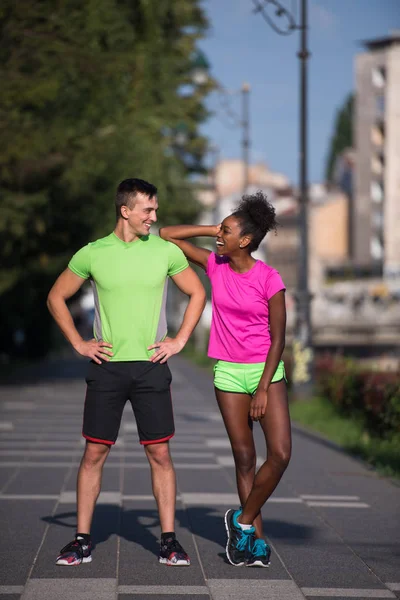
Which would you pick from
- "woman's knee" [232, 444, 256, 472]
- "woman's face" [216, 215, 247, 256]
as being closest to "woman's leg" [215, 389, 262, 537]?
"woman's knee" [232, 444, 256, 472]

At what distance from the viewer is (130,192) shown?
6676mm

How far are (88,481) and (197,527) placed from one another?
1.71 metres

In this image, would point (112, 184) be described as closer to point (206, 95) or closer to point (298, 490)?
point (206, 95)

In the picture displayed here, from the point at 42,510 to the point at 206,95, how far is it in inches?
1296

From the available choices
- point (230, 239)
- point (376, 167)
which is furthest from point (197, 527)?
point (376, 167)

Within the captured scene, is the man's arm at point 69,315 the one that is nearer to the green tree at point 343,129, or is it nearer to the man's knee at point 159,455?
the man's knee at point 159,455

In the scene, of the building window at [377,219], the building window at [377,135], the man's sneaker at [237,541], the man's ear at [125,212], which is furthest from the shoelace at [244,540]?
the building window at [377,135]

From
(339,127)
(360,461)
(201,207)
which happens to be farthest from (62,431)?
(339,127)

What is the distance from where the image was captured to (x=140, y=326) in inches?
260

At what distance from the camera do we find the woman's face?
660 centimetres

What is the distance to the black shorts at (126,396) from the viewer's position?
261 inches

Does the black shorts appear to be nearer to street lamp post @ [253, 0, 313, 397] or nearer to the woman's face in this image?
the woman's face

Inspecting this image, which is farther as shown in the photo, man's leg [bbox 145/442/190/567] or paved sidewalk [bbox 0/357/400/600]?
man's leg [bbox 145/442/190/567]

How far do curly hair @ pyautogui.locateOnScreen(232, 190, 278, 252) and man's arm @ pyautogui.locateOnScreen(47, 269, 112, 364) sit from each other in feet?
2.94
